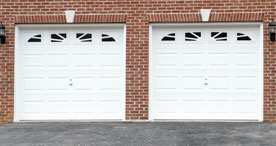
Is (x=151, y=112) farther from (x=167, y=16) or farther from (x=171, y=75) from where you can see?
(x=167, y=16)

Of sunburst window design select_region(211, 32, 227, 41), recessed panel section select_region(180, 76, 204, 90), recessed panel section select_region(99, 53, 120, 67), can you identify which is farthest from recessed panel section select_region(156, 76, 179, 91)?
sunburst window design select_region(211, 32, 227, 41)

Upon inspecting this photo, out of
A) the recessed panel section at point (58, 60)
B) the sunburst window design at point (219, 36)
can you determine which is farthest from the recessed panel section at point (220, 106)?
the recessed panel section at point (58, 60)

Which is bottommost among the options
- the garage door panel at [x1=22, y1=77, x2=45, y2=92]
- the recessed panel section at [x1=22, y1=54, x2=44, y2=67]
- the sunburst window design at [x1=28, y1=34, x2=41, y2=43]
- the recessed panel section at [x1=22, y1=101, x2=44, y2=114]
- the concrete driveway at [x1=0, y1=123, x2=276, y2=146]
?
the concrete driveway at [x1=0, y1=123, x2=276, y2=146]

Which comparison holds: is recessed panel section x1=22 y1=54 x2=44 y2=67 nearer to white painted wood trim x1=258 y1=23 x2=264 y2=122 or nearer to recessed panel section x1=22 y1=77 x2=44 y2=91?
recessed panel section x1=22 y1=77 x2=44 y2=91

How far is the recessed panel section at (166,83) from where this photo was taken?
823cm

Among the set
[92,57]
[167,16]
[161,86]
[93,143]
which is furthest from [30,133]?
[167,16]

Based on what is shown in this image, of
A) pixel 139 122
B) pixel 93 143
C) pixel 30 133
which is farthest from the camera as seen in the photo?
pixel 139 122

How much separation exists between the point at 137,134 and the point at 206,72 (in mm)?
2738

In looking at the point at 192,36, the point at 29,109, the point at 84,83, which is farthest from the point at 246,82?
the point at 29,109

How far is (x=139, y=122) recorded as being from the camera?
7.96 metres

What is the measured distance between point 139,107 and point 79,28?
251cm

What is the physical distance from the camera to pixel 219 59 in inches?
322

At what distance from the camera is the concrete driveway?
574 centimetres

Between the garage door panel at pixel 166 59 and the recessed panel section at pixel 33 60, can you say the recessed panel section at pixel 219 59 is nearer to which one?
the garage door panel at pixel 166 59
